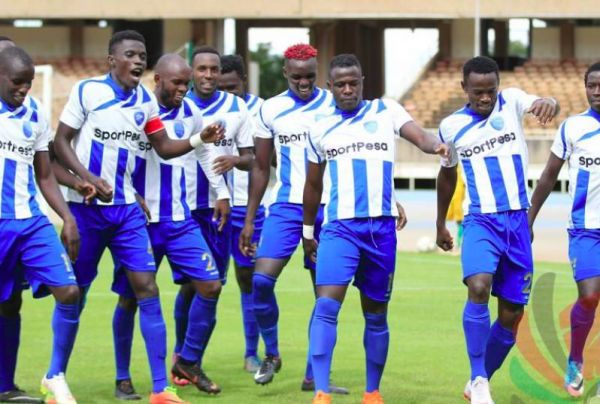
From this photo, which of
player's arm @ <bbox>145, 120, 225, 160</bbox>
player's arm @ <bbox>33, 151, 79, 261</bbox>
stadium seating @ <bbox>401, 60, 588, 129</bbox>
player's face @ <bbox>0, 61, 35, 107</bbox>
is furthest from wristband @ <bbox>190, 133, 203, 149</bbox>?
stadium seating @ <bbox>401, 60, 588, 129</bbox>

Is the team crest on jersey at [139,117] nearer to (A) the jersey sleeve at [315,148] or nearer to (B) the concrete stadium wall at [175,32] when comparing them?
(A) the jersey sleeve at [315,148]

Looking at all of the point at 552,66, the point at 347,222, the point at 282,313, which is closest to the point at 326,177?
the point at 347,222

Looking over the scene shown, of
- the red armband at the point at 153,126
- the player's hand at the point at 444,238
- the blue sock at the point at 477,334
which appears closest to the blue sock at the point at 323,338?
the blue sock at the point at 477,334

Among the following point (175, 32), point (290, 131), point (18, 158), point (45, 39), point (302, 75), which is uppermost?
point (175, 32)

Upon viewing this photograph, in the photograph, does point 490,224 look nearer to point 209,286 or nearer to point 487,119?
point 487,119

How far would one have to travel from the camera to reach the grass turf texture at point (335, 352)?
9.60 metres

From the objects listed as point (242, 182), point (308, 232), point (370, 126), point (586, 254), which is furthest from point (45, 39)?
point (370, 126)

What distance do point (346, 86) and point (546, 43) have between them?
4178cm

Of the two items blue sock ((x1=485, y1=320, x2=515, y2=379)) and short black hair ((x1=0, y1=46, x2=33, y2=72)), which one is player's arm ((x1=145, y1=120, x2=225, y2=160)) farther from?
blue sock ((x1=485, y1=320, x2=515, y2=379))

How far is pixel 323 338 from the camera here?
8469mm

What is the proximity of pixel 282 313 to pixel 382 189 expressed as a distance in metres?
6.06

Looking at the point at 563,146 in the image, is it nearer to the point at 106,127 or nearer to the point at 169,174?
the point at 169,174

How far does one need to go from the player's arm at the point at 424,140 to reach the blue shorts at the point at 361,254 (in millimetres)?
553

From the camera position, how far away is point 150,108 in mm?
9156
